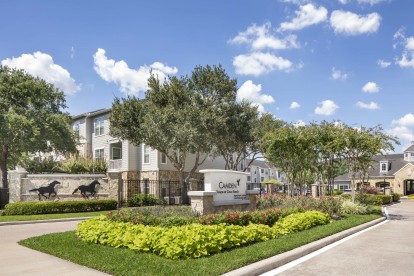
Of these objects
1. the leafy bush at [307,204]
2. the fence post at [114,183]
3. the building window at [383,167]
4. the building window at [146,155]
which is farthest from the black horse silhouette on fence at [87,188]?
the building window at [383,167]

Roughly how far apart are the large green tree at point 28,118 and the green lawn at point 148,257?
755 inches

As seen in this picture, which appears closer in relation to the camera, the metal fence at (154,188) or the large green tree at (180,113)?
the large green tree at (180,113)

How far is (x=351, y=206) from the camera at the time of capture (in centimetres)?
1981

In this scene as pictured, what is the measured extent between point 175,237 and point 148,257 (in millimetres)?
721

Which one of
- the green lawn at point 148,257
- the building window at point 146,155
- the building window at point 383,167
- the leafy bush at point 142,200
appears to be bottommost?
the leafy bush at point 142,200

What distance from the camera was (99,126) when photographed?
129ft

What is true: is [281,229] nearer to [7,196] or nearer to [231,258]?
[231,258]

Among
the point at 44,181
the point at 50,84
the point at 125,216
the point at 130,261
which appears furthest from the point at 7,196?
the point at 130,261

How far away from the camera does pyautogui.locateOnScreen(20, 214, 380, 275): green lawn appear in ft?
23.0

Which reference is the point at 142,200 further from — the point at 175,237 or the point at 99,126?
the point at 175,237

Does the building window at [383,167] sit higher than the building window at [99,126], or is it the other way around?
the building window at [99,126]

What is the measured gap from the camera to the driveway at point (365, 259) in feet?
25.2

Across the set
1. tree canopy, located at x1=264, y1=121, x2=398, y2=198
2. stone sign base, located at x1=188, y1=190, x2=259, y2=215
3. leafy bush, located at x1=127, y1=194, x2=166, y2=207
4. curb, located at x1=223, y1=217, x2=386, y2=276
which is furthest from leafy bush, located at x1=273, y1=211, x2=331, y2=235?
leafy bush, located at x1=127, y1=194, x2=166, y2=207

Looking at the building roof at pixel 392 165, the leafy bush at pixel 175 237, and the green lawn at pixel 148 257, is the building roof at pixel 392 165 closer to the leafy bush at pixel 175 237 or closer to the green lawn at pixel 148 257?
the leafy bush at pixel 175 237
